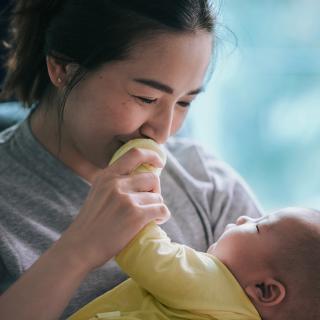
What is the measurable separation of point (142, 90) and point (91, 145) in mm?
183

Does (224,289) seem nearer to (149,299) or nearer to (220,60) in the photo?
(149,299)

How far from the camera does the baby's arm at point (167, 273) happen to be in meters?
1.02

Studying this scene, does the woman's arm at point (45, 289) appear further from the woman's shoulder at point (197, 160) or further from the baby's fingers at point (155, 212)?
the woman's shoulder at point (197, 160)

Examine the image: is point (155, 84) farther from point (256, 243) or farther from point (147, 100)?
point (256, 243)

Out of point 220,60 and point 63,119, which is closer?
point 63,119

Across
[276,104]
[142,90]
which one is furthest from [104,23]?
[276,104]

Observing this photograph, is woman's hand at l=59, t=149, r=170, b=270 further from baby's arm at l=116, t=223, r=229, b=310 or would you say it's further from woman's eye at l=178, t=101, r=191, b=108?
woman's eye at l=178, t=101, r=191, b=108

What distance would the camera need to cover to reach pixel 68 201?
1.29 m

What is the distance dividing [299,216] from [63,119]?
538 millimetres

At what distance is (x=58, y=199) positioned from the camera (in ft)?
4.20

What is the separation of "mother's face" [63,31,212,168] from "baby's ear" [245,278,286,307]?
1.10ft

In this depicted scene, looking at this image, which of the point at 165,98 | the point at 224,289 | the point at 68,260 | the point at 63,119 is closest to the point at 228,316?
the point at 224,289

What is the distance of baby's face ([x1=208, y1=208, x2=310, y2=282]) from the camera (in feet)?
3.51

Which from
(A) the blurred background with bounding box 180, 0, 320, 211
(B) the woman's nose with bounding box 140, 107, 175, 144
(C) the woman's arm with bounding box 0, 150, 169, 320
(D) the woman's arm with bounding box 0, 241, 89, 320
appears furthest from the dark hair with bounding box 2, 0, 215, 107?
(A) the blurred background with bounding box 180, 0, 320, 211
